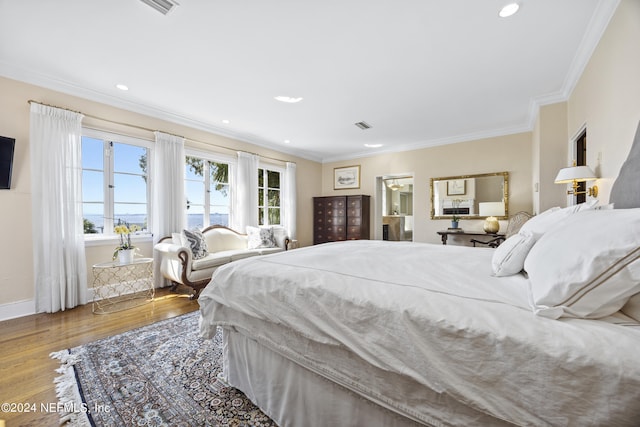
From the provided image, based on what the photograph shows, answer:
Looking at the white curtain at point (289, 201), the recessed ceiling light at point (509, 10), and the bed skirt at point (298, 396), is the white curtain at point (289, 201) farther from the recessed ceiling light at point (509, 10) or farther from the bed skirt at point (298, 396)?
the recessed ceiling light at point (509, 10)

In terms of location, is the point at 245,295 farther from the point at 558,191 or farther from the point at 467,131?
the point at 467,131

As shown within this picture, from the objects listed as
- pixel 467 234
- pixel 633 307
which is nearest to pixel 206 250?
pixel 633 307

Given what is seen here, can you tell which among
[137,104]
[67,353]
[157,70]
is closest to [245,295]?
[67,353]

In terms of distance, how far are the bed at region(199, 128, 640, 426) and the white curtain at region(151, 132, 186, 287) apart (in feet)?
9.78

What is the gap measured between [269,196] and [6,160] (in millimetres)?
3881

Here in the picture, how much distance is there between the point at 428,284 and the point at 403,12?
2.06m

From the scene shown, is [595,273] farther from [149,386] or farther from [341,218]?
[341,218]

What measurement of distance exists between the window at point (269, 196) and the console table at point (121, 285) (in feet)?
8.01

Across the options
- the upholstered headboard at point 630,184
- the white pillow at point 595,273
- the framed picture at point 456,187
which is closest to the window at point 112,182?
the white pillow at point 595,273

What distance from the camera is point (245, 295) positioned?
147 cm

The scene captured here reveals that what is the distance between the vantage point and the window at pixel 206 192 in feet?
14.7

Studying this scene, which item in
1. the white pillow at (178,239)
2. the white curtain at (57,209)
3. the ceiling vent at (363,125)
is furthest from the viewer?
the ceiling vent at (363,125)

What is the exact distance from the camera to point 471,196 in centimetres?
511

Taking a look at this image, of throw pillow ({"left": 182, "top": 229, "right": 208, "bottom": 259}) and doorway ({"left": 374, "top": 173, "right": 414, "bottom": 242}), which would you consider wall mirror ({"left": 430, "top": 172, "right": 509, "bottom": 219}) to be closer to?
doorway ({"left": 374, "top": 173, "right": 414, "bottom": 242})
